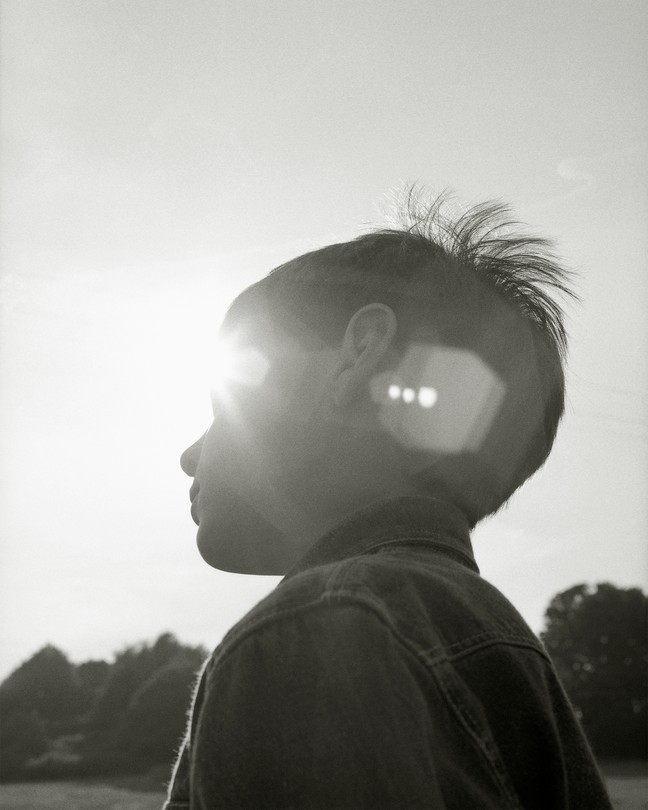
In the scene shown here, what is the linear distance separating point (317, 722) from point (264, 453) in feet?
3.28

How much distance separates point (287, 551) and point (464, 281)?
3.08ft

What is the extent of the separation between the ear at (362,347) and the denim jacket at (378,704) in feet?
1.94

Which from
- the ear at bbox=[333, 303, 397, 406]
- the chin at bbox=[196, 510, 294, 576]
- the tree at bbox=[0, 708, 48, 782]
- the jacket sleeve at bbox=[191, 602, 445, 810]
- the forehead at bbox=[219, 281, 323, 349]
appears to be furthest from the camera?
the tree at bbox=[0, 708, 48, 782]

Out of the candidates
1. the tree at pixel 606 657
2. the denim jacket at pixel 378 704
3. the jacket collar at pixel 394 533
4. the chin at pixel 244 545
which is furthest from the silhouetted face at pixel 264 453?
the tree at pixel 606 657

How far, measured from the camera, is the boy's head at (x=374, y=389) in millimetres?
1723

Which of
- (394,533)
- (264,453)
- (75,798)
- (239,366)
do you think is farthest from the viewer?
(75,798)

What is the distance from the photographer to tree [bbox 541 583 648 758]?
19.9m

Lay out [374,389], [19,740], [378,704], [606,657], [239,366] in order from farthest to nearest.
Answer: [606,657], [19,740], [239,366], [374,389], [378,704]

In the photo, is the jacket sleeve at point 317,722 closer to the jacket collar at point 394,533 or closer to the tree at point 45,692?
the jacket collar at point 394,533

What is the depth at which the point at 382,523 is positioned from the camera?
1.42 meters

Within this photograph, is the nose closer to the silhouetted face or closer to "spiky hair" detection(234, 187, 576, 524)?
the silhouetted face

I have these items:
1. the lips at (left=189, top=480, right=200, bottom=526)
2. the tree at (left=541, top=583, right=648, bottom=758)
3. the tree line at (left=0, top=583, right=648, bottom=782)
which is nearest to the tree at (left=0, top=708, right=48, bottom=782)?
the tree line at (left=0, top=583, right=648, bottom=782)

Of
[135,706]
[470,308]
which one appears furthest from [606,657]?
[470,308]

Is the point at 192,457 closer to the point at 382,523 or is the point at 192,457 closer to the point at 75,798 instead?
the point at 382,523
